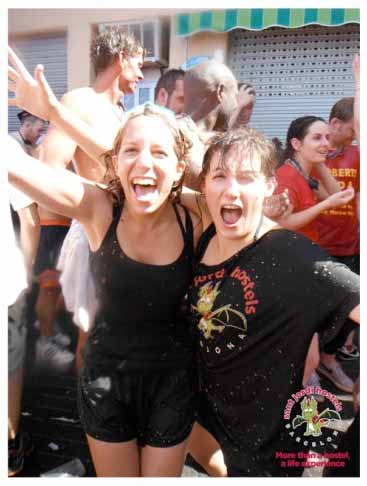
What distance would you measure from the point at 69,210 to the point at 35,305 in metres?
0.57

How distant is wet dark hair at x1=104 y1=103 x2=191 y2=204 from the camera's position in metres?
1.57

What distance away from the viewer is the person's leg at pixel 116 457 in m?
1.63

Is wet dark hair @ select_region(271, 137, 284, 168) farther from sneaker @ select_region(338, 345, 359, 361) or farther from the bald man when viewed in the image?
sneaker @ select_region(338, 345, 359, 361)

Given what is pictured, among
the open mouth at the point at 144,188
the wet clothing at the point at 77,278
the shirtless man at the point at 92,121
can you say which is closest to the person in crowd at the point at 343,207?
the open mouth at the point at 144,188

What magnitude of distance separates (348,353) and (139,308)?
2.67ft

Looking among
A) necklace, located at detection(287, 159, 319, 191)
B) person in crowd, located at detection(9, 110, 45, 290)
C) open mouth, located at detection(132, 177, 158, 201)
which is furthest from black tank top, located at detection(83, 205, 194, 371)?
necklace, located at detection(287, 159, 319, 191)

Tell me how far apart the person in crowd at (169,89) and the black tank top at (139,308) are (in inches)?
17.1

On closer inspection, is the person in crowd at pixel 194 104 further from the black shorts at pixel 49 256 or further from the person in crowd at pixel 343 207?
the black shorts at pixel 49 256

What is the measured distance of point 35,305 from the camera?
6.30ft

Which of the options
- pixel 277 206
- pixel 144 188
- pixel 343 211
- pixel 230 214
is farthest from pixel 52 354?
pixel 343 211

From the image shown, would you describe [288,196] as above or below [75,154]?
below

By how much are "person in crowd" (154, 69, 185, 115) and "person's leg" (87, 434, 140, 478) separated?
123 cm

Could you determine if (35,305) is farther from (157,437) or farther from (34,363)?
(157,437)

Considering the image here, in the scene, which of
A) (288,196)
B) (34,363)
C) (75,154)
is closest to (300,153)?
(288,196)
